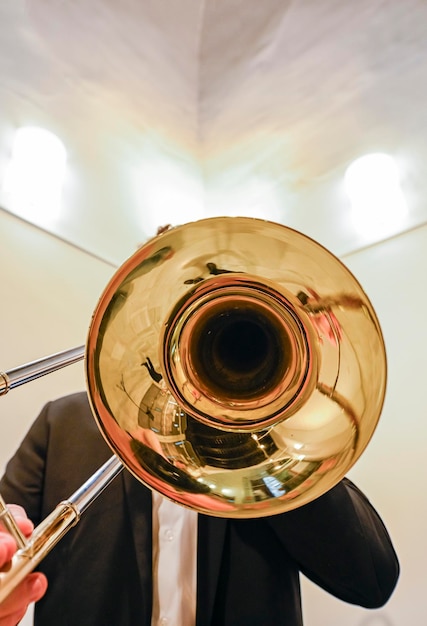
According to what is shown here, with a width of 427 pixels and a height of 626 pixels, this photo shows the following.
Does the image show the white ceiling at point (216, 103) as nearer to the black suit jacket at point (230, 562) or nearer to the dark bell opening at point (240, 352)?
the dark bell opening at point (240, 352)

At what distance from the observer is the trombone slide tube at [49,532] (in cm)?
42

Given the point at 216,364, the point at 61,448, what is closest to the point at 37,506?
the point at 61,448

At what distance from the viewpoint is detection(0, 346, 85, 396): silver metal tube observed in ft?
1.83

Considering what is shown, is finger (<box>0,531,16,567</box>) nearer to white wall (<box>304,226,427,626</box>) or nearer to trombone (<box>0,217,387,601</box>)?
trombone (<box>0,217,387,601</box>)

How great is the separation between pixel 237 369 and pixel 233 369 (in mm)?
10

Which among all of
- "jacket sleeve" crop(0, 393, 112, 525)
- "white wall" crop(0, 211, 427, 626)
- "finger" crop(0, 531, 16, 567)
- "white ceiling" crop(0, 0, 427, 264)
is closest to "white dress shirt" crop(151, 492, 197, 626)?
"jacket sleeve" crop(0, 393, 112, 525)

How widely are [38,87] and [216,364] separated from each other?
166 centimetres

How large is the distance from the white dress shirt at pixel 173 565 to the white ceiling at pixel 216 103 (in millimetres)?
1226

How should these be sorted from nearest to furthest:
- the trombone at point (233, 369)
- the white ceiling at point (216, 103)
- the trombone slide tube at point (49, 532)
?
the trombone slide tube at point (49, 532) → the trombone at point (233, 369) → the white ceiling at point (216, 103)

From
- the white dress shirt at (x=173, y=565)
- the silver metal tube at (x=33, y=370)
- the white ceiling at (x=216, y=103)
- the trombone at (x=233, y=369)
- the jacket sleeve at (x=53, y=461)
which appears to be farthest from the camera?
the white ceiling at (x=216, y=103)

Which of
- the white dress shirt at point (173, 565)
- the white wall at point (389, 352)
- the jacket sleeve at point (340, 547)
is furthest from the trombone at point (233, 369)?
the white wall at point (389, 352)

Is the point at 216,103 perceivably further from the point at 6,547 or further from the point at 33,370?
the point at 6,547

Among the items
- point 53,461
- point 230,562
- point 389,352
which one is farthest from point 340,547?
point 389,352

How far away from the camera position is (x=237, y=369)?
0.86m
